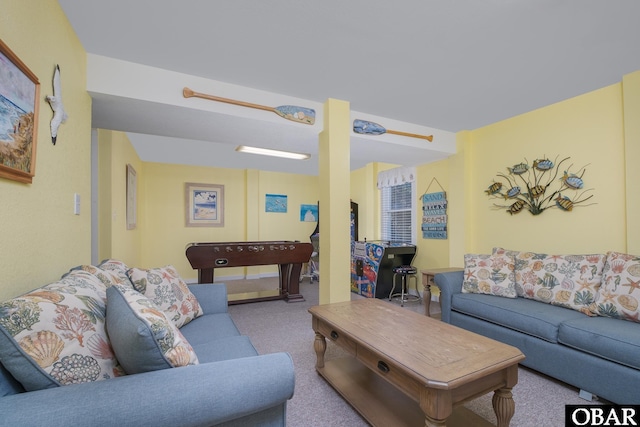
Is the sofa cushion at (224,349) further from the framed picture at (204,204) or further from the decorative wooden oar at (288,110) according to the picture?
the framed picture at (204,204)

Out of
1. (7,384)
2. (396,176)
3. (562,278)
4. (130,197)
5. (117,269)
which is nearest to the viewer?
(7,384)

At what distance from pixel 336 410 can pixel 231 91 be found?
8.97 ft

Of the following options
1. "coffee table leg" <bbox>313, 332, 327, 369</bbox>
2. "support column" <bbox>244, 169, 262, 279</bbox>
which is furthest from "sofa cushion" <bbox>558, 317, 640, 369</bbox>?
"support column" <bbox>244, 169, 262, 279</bbox>

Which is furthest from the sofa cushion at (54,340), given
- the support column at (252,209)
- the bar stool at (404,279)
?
the support column at (252,209)

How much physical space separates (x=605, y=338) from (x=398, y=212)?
3.49 meters

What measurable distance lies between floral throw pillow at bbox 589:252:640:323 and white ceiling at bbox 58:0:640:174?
1613 mm

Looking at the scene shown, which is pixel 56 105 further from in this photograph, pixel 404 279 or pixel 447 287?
pixel 404 279

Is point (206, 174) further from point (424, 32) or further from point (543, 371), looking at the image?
point (543, 371)

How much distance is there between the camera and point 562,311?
2.17 meters

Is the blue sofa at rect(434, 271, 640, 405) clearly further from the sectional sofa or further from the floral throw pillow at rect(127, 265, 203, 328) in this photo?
the floral throw pillow at rect(127, 265, 203, 328)

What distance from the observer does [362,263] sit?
464 centimetres

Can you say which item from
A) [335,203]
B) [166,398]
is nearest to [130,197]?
[335,203]

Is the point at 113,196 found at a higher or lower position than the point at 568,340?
higher

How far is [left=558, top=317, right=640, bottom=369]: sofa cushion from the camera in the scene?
63.8 inches
